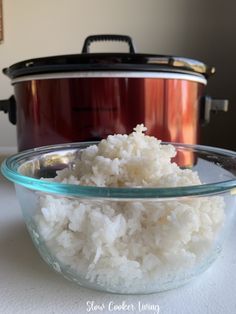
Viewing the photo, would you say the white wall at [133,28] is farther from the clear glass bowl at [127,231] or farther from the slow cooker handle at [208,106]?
the clear glass bowl at [127,231]

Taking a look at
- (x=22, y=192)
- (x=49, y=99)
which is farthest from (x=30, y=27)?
(x=22, y=192)

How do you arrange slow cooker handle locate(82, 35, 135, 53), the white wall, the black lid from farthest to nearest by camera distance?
the white wall
slow cooker handle locate(82, 35, 135, 53)
the black lid

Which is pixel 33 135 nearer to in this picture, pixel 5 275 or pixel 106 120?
pixel 106 120

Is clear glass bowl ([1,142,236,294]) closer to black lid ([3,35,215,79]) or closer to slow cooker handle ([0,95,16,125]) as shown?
black lid ([3,35,215,79])

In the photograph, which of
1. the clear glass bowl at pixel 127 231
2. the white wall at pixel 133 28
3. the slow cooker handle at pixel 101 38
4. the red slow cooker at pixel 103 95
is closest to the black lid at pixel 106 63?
the red slow cooker at pixel 103 95

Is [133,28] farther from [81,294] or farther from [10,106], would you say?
[81,294]

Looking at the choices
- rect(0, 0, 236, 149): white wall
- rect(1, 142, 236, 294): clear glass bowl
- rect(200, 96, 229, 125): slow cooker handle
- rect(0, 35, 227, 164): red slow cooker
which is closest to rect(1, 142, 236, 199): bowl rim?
rect(1, 142, 236, 294): clear glass bowl

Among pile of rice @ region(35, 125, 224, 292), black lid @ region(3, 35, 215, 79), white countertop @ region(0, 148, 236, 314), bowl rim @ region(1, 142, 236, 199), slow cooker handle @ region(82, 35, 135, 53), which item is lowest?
white countertop @ region(0, 148, 236, 314)

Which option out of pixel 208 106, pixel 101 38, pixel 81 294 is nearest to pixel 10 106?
pixel 101 38
